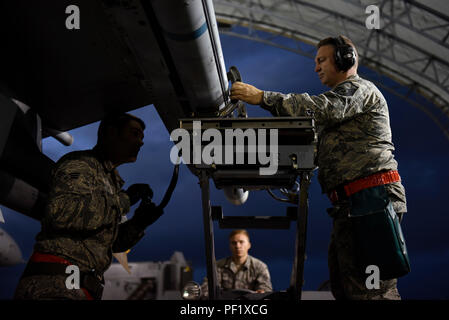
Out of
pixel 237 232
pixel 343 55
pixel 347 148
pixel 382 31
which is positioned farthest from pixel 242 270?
pixel 382 31

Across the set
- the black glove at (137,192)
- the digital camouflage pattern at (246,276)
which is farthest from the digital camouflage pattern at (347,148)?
the digital camouflage pattern at (246,276)

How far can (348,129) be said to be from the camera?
205 centimetres

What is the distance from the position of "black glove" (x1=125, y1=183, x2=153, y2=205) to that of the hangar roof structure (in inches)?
300

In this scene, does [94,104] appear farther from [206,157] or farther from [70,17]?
[206,157]

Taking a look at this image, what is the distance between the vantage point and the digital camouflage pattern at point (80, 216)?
2.21 meters

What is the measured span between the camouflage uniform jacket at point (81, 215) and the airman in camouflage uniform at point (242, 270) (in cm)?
227

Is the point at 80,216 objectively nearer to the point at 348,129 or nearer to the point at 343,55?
the point at 348,129

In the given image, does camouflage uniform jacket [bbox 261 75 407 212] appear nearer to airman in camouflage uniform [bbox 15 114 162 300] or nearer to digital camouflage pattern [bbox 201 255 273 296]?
airman in camouflage uniform [bbox 15 114 162 300]

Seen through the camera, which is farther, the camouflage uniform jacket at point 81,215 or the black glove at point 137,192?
the black glove at point 137,192

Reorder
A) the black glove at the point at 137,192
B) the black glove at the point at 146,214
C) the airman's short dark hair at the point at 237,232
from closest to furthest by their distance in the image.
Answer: the black glove at the point at 146,214, the black glove at the point at 137,192, the airman's short dark hair at the point at 237,232

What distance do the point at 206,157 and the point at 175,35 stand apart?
81 cm

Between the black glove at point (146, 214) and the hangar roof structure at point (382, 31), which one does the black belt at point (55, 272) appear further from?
the hangar roof structure at point (382, 31)

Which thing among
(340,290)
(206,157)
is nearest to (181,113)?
(206,157)

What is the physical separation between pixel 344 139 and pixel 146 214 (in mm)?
1718
